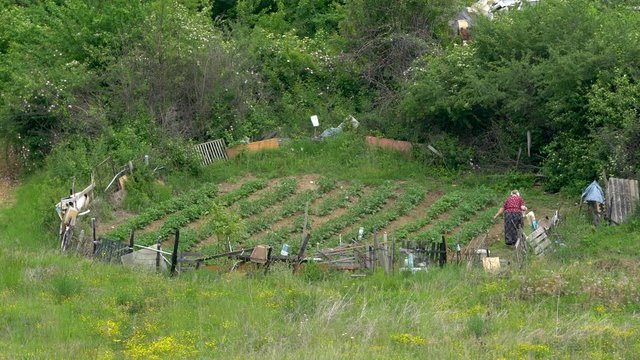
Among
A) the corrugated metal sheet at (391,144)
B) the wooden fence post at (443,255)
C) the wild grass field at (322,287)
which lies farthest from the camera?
the corrugated metal sheet at (391,144)

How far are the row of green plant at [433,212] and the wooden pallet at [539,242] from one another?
2898 millimetres

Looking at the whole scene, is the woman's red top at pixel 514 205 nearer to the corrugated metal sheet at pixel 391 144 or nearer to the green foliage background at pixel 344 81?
the green foliage background at pixel 344 81

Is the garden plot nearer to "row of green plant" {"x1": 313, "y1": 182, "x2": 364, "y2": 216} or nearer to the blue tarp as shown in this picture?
"row of green plant" {"x1": 313, "y1": 182, "x2": 364, "y2": 216}

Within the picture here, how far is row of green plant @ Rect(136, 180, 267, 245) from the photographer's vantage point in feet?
71.6

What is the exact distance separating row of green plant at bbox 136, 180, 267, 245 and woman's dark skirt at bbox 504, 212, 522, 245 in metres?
6.35

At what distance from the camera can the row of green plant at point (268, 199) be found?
2366 centimetres

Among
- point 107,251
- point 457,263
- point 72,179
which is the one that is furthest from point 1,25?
point 457,263

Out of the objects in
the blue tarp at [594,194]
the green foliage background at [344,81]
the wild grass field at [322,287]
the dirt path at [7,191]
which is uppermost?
the green foliage background at [344,81]

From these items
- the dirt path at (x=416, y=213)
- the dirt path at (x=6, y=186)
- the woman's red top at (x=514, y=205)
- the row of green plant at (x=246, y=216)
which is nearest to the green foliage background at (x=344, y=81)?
the dirt path at (x=6, y=186)

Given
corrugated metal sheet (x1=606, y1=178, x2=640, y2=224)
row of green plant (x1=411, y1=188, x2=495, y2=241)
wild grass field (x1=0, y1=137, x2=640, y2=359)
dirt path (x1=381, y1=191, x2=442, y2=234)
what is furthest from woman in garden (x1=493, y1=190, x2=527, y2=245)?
dirt path (x1=381, y1=191, x2=442, y2=234)

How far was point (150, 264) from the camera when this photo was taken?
1903 cm

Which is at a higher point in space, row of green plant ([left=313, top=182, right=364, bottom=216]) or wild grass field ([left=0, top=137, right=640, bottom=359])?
row of green plant ([left=313, top=182, right=364, bottom=216])

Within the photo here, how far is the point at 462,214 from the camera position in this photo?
75.3 ft

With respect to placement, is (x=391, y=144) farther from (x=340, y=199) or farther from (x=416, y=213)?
(x=416, y=213)
